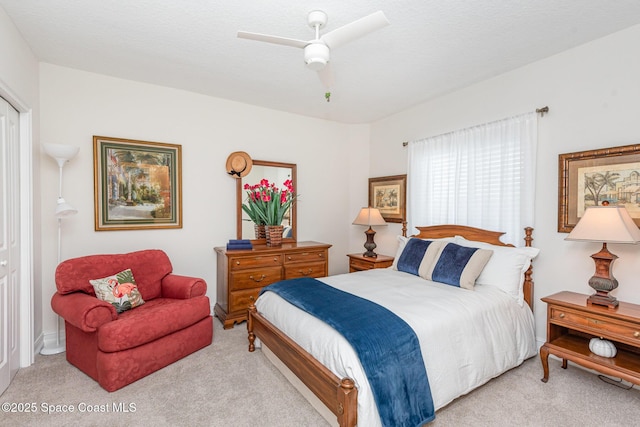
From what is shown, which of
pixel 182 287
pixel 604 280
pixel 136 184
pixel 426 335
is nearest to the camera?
pixel 426 335

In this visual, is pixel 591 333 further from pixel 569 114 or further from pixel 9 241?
pixel 9 241

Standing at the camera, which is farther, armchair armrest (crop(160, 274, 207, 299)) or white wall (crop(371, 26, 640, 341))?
armchair armrest (crop(160, 274, 207, 299))

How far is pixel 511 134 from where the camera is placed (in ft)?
10.2

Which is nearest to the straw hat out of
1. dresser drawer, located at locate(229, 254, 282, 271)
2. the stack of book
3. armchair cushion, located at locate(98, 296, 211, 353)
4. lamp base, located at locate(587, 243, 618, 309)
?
the stack of book

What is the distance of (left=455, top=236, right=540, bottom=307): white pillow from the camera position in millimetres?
2668

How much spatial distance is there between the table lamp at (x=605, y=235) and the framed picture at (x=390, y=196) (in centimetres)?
220

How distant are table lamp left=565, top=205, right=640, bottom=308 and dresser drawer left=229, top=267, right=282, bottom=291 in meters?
2.86

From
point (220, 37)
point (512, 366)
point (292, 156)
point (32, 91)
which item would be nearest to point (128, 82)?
point (32, 91)

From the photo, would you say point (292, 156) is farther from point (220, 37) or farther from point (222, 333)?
point (222, 333)

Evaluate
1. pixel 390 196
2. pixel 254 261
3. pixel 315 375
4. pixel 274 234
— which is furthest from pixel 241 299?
pixel 390 196

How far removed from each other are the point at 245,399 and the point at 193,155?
9.02ft

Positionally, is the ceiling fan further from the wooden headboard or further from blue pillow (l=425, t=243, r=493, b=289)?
the wooden headboard

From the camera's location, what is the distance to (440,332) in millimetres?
2023

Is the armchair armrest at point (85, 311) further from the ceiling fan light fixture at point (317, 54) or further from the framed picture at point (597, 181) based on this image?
the framed picture at point (597, 181)
